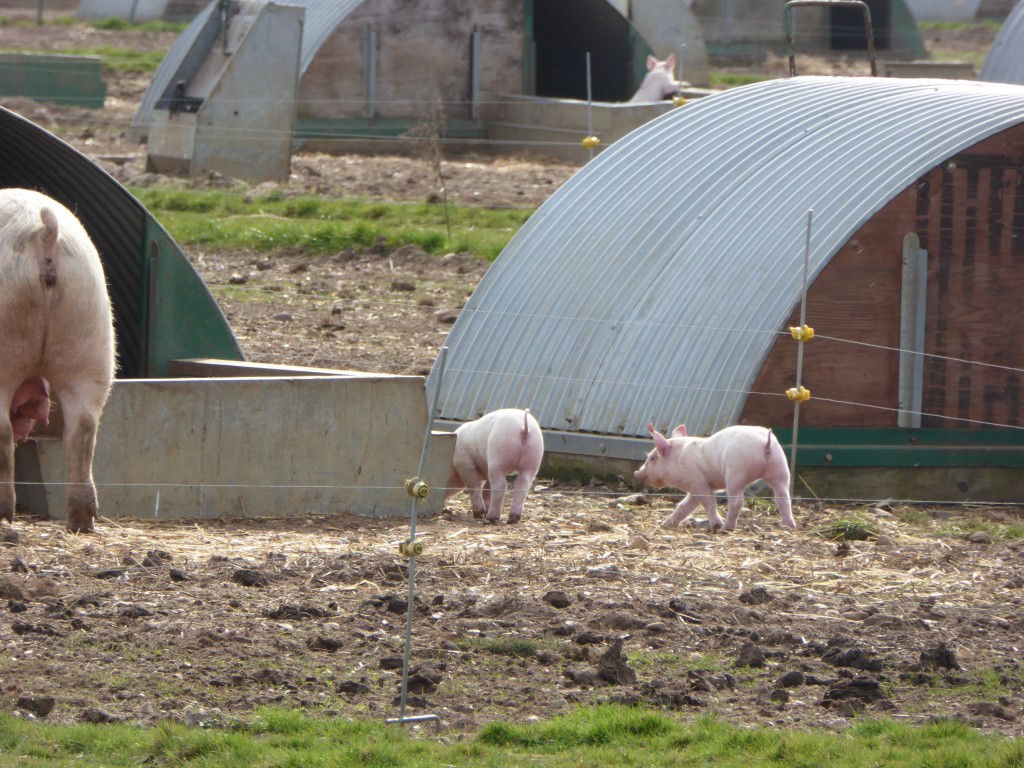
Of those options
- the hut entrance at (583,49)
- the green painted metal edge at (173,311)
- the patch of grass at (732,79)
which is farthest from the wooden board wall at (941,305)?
the patch of grass at (732,79)

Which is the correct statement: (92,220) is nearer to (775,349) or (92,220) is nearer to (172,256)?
(172,256)

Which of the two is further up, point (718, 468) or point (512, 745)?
point (718, 468)

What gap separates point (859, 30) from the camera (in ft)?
133

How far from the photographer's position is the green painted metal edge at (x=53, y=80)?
2820 centimetres

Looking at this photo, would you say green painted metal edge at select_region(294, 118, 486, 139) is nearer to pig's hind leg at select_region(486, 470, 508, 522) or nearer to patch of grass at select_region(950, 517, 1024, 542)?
pig's hind leg at select_region(486, 470, 508, 522)

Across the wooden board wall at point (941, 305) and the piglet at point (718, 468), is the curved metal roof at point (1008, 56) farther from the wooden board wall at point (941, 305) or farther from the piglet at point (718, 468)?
the piglet at point (718, 468)

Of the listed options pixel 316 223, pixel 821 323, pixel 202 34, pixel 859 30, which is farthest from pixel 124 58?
pixel 821 323

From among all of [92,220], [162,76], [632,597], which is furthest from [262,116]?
[632,597]

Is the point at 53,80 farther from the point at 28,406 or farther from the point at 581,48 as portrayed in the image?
the point at 28,406

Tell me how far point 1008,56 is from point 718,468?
17.7 metres

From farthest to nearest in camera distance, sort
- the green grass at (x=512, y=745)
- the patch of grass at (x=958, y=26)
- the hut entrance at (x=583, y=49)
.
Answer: the patch of grass at (x=958, y=26), the hut entrance at (x=583, y=49), the green grass at (x=512, y=745)

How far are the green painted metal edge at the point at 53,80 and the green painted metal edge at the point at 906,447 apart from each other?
20326 millimetres

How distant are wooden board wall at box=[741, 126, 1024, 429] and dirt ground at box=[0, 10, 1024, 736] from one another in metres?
0.75

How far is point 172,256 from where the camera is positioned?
10422 millimetres
